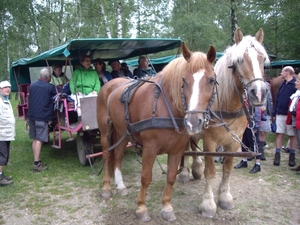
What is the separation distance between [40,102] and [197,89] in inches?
137

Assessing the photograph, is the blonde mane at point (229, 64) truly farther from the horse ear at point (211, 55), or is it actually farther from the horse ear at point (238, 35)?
the horse ear at point (211, 55)

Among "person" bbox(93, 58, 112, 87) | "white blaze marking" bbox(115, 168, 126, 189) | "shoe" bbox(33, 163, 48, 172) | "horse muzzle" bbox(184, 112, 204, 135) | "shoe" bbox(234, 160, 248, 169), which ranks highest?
"person" bbox(93, 58, 112, 87)

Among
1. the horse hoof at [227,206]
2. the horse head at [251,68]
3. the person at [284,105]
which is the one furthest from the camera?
the person at [284,105]

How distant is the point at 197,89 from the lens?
2289 mm

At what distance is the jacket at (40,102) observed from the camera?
4.79 m

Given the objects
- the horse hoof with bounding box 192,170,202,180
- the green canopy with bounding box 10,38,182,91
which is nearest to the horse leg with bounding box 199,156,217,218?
the horse hoof with bounding box 192,170,202,180

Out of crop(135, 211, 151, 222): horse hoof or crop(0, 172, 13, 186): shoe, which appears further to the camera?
crop(0, 172, 13, 186): shoe

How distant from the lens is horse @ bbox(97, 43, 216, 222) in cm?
A: 230

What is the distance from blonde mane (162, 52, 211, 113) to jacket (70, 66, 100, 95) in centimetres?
254

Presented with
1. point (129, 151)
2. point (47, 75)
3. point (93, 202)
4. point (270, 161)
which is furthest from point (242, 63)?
point (129, 151)

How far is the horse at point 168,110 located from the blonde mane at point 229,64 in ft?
1.50

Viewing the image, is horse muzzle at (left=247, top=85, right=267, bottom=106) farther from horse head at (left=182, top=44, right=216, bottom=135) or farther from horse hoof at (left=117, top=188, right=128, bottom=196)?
horse hoof at (left=117, top=188, right=128, bottom=196)

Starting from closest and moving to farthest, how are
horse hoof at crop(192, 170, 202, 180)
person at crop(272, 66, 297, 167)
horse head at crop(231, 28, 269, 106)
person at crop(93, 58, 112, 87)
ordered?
horse head at crop(231, 28, 269, 106) < horse hoof at crop(192, 170, 202, 180) < person at crop(272, 66, 297, 167) < person at crop(93, 58, 112, 87)

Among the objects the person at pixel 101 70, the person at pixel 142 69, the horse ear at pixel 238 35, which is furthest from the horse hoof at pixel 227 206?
the person at pixel 101 70
